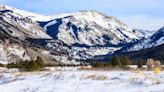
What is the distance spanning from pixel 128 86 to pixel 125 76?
3.50 m

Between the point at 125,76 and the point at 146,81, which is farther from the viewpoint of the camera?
the point at 125,76

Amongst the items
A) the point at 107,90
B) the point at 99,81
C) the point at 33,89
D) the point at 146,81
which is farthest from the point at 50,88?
the point at 146,81

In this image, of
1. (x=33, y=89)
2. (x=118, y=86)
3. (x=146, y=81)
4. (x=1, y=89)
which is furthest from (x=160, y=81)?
(x=1, y=89)

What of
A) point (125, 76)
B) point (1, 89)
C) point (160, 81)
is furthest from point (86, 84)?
point (1, 89)

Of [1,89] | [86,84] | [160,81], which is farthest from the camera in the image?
[1,89]

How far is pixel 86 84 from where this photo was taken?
22797mm

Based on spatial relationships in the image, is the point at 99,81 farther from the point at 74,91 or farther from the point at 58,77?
the point at 58,77

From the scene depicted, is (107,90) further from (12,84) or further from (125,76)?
(12,84)

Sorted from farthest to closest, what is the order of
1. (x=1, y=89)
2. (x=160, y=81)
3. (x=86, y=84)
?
(x=1, y=89), (x=86, y=84), (x=160, y=81)

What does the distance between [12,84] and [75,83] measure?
621cm

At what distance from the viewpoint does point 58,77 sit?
27156 mm

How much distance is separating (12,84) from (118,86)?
9.89 metres

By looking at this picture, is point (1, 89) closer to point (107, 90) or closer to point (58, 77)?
point (58, 77)

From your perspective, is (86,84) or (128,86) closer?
(128,86)
